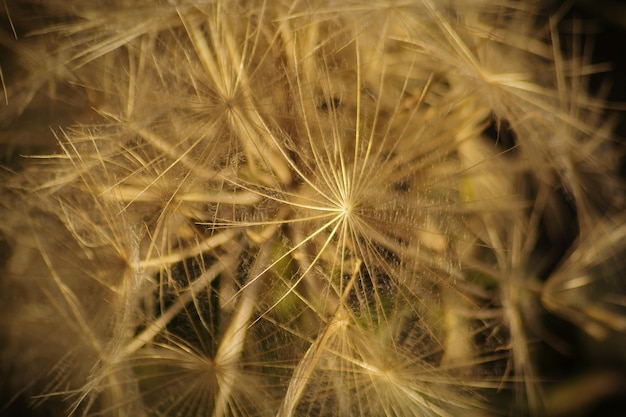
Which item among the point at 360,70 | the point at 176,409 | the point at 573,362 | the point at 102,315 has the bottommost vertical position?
the point at 176,409

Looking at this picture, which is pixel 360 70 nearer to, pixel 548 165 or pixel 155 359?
pixel 548 165

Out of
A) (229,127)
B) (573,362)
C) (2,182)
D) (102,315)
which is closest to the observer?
(229,127)

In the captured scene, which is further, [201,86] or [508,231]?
[508,231]

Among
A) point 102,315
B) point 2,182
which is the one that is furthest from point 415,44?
point 2,182

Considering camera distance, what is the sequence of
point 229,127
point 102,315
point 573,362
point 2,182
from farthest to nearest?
1. point 573,362
2. point 2,182
3. point 102,315
4. point 229,127

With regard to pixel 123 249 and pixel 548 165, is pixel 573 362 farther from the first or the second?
pixel 123 249

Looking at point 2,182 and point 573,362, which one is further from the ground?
point 2,182

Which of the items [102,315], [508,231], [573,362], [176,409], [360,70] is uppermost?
[360,70]

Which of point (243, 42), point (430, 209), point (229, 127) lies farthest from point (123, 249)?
point (430, 209)

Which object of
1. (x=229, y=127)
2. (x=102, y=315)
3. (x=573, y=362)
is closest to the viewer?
(x=229, y=127)
